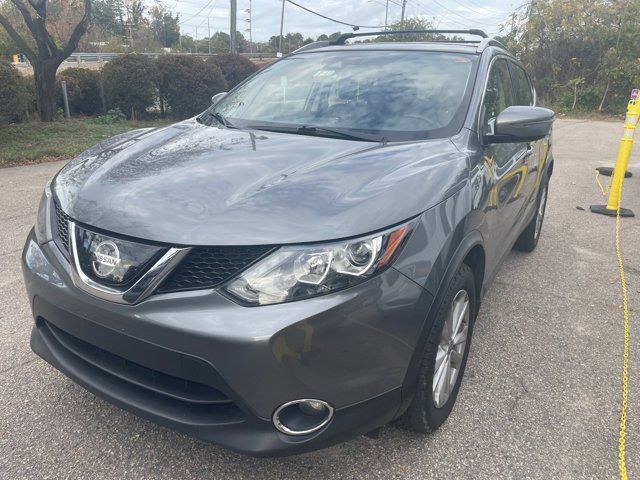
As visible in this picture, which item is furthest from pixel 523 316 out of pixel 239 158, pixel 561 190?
pixel 561 190

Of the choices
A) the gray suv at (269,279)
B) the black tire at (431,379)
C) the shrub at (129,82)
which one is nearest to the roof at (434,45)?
the gray suv at (269,279)

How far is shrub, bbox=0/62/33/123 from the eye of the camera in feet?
29.2

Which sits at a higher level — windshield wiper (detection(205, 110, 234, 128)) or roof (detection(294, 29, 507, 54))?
roof (detection(294, 29, 507, 54))

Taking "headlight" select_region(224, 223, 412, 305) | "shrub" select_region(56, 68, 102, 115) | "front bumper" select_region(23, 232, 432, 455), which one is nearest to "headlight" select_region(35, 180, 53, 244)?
"front bumper" select_region(23, 232, 432, 455)

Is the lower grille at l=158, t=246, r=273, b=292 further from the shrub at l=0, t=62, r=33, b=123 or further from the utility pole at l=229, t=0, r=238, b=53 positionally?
the utility pole at l=229, t=0, r=238, b=53

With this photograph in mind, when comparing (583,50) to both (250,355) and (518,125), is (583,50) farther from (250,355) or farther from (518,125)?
(250,355)

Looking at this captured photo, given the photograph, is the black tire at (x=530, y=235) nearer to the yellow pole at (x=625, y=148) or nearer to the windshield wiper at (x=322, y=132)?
the yellow pole at (x=625, y=148)

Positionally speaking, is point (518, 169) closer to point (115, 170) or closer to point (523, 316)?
point (523, 316)

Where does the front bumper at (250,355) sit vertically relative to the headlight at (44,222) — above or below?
below

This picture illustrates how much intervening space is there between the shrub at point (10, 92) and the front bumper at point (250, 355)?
865cm

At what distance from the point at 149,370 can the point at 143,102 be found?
12.4 m

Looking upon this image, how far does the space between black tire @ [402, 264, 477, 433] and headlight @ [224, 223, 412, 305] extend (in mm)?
454

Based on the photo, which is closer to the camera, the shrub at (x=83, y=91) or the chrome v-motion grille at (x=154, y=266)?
the chrome v-motion grille at (x=154, y=266)

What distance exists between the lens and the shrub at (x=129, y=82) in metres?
12.6
